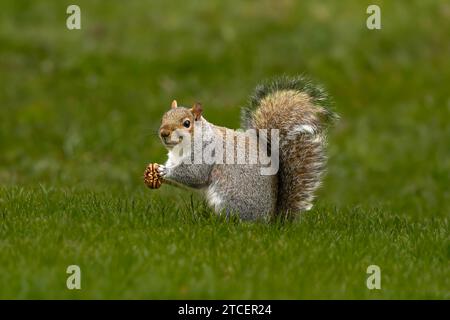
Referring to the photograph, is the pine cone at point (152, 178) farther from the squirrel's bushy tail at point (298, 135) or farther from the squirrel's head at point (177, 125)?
the squirrel's bushy tail at point (298, 135)

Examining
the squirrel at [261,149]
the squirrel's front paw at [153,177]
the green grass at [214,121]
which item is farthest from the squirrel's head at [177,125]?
the green grass at [214,121]

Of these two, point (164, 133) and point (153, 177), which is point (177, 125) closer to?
point (164, 133)

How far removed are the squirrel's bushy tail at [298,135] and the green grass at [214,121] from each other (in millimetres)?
304

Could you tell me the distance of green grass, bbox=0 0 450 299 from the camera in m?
6.46

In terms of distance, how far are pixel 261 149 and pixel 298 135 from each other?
0.36 meters

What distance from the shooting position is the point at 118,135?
1503cm

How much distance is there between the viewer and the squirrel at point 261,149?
7.66 m

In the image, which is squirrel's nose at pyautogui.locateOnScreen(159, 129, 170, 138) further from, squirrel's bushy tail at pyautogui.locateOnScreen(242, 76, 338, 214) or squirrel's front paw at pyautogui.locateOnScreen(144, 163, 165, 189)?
squirrel's bushy tail at pyautogui.locateOnScreen(242, 76, 338, 214)

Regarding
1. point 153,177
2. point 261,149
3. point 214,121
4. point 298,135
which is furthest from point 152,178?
point 214,121

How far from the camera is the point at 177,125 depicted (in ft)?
24.8

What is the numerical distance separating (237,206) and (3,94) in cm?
948
